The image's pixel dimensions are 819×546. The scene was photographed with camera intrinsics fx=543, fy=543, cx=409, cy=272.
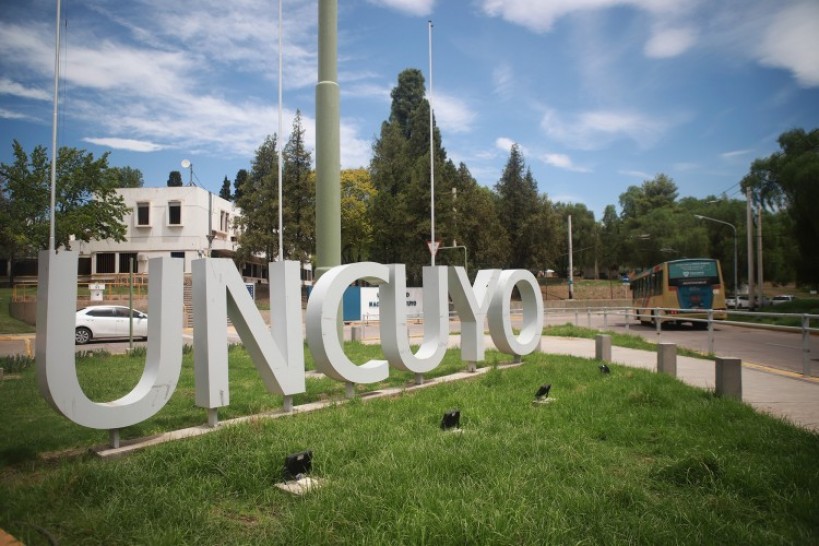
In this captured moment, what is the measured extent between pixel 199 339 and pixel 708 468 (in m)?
4.95

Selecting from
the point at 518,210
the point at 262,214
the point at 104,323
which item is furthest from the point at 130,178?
the point at 518,210

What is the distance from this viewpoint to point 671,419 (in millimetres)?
5906

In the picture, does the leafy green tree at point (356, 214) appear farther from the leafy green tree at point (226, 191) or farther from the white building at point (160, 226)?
the leafy green tree at point (226, 191)

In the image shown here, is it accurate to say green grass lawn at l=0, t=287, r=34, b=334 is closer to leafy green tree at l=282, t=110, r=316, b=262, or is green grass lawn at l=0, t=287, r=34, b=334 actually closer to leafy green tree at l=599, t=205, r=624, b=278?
leafy green tree at l=282, t=110, r=316, b=262

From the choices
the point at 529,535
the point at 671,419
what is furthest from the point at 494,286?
the point at 529,535

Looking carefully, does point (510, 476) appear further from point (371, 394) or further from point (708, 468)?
point (371, 394)

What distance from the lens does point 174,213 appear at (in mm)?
39375

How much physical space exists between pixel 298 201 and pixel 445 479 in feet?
124

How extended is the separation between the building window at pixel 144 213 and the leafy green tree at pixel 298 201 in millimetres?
9636

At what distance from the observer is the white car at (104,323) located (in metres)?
20.6

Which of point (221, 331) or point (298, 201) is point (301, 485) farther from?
point (298, 201)

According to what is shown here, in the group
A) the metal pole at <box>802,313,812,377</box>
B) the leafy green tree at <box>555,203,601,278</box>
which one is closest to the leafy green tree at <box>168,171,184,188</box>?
the metal pole at <box>802,313,812,377</box>

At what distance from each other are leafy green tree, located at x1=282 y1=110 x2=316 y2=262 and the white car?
714 inches

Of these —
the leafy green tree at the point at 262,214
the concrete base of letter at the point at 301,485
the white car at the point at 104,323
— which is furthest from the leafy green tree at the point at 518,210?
the concrete base of letter at the point at 301,485
